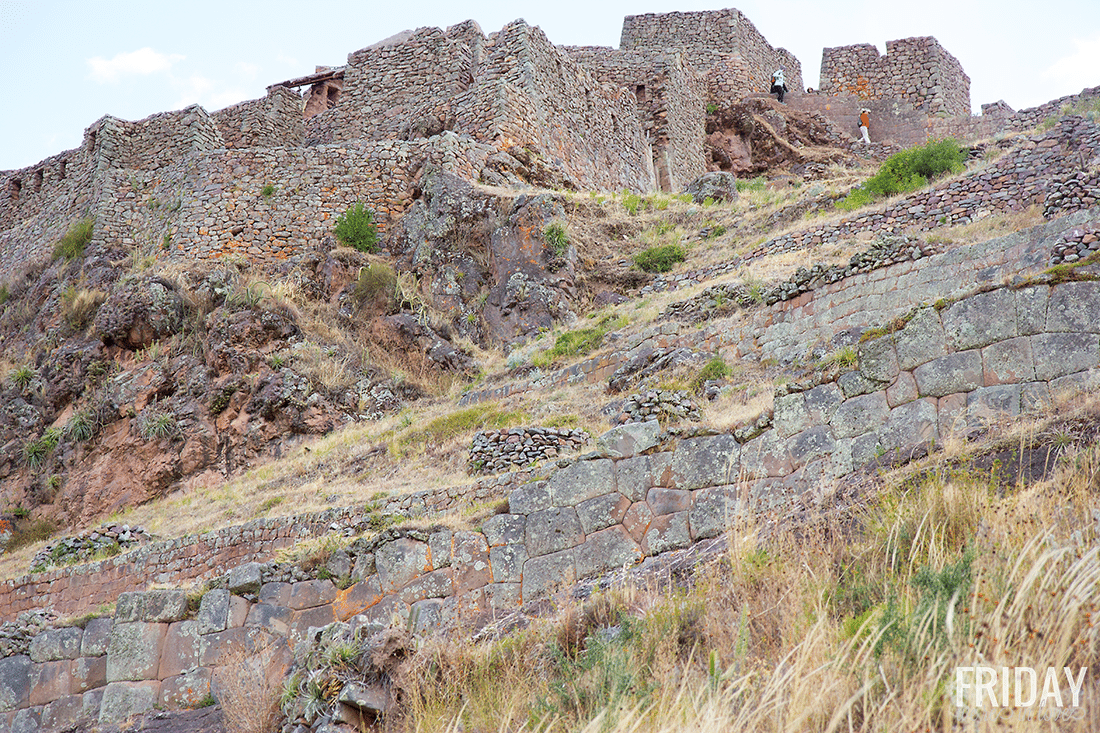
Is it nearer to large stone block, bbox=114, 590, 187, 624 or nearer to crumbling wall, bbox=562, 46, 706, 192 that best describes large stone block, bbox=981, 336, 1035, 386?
large stone block, bbox=114, 590, 187, 624

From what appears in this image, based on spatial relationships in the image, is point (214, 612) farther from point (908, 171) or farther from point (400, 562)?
point (908, 171)

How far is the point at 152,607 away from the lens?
866cm

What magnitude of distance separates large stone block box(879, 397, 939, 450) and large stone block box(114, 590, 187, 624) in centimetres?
642

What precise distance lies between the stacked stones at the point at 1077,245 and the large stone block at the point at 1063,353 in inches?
217

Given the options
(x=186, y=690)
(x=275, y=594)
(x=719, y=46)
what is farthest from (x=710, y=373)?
(x=719, y=46)

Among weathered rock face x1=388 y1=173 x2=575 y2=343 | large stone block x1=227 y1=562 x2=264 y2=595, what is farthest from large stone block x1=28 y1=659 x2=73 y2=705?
weathered rock face x1=388 y1=173 x2=575 y2=343

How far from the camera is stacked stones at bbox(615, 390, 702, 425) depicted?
41.7ft

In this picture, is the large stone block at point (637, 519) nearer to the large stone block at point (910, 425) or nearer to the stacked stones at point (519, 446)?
the large stone block at point (910, 425)

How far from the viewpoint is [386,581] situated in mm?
8367

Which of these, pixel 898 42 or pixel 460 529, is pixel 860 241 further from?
pixel 898 42

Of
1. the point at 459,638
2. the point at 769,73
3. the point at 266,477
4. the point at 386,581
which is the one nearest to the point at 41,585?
the point at 266,477

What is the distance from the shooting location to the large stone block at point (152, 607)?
28.3 ft

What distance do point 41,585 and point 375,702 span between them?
35.3 ft

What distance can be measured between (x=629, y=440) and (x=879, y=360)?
2.23 meters
